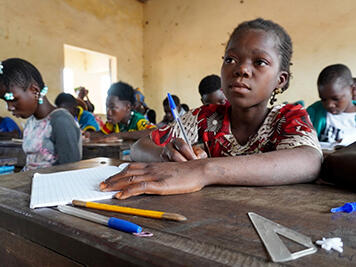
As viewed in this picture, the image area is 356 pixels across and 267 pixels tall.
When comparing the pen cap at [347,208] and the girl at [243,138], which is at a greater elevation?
the girl at [243,138]

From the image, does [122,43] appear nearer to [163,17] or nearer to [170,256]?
[163,17]

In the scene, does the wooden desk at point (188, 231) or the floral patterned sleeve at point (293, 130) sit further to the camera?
the floral patterned sleeve at point (293, 130)

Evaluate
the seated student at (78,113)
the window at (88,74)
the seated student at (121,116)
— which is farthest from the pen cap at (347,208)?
the window at (88,74)

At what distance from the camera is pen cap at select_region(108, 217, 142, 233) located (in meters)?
0.36

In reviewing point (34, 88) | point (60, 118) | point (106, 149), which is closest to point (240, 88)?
point (60, 118)

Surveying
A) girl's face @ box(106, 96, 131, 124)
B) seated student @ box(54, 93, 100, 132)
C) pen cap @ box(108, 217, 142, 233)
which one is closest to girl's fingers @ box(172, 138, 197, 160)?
pen cap @ box(108, 217, 142, 233)

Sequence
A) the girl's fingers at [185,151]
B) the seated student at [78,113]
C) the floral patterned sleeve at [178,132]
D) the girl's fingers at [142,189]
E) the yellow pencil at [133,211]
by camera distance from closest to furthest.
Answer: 1. the yellow pencil at [133,211]
2. the girl's fingers at [142,189]
3. the girl's fingers at [185,151]
4. the floral patterned sleeve at [178,132]
5. the seated student at [78,113]

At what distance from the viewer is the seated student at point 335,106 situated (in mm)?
2170

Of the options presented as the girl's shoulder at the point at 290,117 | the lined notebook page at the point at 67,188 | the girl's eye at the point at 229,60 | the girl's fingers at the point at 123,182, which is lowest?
the lined notebook page at the point at 67,188

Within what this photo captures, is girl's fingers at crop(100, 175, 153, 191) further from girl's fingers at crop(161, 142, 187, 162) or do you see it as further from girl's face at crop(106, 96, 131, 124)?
girl's face at crop(106, 96, 131, 124)

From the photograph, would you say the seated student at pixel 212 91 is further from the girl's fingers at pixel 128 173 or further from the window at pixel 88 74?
the window at pixel 88 74

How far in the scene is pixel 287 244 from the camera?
1.05 ft

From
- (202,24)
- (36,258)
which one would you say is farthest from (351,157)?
(202,24)

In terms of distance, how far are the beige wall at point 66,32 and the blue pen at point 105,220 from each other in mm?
4571
